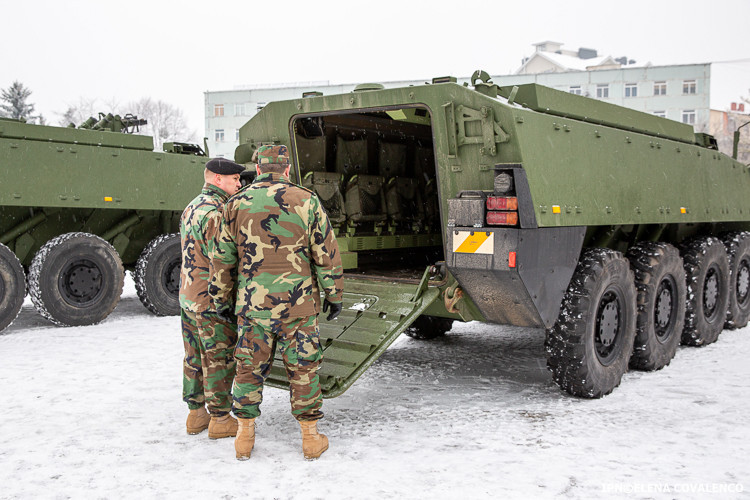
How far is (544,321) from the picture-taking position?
5008 millimetres

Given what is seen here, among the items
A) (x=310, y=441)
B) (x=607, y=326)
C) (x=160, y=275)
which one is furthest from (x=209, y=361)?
(x=160, y=275)

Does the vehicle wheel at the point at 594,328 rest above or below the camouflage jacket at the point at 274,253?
below

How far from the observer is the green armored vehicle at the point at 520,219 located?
15.7 feet

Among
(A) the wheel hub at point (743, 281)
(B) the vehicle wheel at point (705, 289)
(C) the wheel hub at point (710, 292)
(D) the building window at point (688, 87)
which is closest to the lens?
(B) the vehicle wheel at point (705, 289)

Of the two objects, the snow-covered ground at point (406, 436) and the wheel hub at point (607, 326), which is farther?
the wheel hub at point (607, 326)

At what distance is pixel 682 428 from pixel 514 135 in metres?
2.14

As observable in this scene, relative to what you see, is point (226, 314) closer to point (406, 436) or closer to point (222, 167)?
point (222, 167)

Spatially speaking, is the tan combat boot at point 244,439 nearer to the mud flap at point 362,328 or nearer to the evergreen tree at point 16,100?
the mud flap at point 362,328

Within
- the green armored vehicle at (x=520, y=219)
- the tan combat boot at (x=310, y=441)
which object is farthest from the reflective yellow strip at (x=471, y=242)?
the tan combat boot at (x=310, y=441)

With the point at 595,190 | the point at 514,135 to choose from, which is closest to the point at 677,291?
the point at 595,190

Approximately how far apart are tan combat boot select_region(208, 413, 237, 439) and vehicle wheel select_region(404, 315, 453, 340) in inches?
134

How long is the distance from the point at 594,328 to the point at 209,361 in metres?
2.78

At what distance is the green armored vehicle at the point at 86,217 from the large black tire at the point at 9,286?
0.03ft

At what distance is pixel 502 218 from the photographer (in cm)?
468
